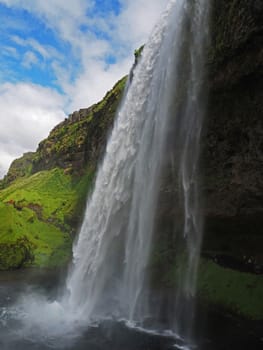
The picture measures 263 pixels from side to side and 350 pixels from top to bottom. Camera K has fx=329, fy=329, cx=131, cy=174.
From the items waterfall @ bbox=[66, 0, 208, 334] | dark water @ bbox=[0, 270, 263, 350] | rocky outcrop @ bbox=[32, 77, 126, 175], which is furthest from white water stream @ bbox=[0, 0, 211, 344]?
rocky outcrop @ bbox=[32, 77, 126, 175]

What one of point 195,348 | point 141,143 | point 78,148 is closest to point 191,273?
point 195,348

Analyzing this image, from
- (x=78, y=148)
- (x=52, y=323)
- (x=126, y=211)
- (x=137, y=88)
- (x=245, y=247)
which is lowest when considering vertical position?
(x=52, y=323)

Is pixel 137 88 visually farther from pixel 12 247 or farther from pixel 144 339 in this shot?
pixel 12 247

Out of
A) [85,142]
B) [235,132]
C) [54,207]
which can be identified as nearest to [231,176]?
[235,132]

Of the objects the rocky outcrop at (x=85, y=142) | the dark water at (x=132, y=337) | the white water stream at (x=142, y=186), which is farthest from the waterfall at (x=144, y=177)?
the rocky outcrop at (x=85, y=142)

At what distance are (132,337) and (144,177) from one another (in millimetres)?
12225

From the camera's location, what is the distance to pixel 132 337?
1902 cm

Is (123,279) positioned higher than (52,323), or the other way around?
(123,279)

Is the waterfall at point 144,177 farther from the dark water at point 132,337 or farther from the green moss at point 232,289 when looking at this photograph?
the dark water at point 132,337

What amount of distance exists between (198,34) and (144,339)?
20.7 m

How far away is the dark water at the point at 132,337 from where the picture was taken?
691 inches

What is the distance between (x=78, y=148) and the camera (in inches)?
3386

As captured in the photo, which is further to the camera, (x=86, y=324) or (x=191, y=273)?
(x=191, y=273)

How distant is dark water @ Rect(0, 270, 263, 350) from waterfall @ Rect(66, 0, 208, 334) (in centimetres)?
247
